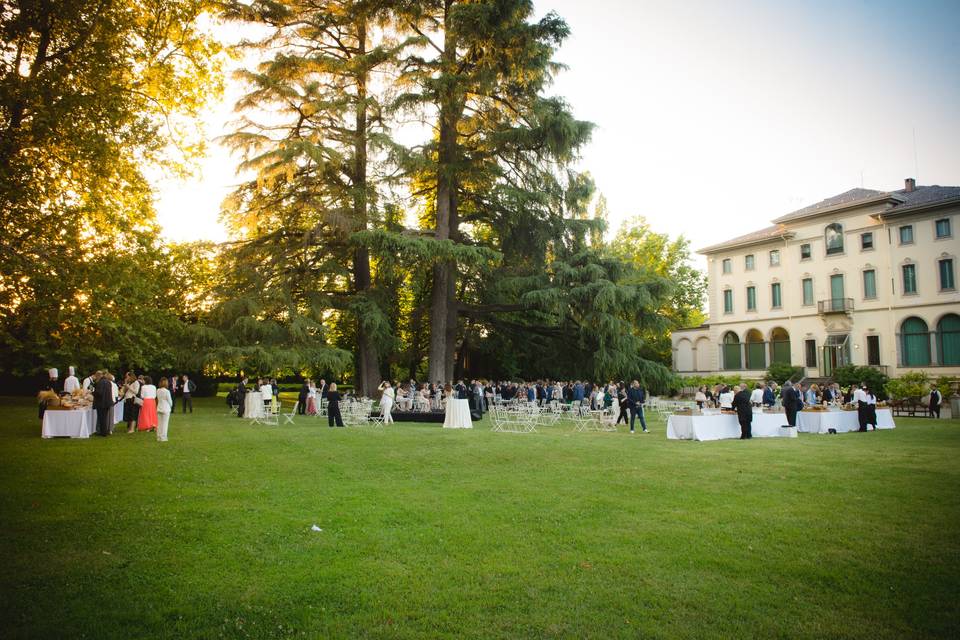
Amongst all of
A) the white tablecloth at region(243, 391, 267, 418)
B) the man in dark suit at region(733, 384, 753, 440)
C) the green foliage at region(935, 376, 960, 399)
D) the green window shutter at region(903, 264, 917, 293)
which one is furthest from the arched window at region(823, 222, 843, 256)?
the white tablecloth at region(243, 391, 267, 418)

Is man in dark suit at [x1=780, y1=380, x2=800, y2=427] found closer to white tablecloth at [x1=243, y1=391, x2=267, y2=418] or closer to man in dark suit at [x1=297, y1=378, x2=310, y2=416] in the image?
white tablecloth at [x1=243, y1=391, x2=267, y2=418]

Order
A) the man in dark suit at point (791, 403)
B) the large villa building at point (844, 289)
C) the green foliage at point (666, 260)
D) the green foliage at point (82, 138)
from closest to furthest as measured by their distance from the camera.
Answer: the green foliage at point (82, 138) < the man in dark suit at point (791, 403) < the large villa building at point (844, 289) < the green foliage at point (666, 260)

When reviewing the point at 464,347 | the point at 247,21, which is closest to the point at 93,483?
the point at 247,21

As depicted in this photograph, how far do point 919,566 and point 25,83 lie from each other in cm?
1451

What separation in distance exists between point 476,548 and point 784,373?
3709 cm

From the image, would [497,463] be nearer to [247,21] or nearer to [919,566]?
[919,566]

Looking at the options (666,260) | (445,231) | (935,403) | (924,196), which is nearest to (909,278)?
(924,196)

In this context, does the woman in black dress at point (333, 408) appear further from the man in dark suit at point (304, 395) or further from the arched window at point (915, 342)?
the arched window at point (915, 342)

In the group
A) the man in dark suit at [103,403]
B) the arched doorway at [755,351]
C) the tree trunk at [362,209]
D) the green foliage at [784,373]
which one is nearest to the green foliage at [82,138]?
the man in dark suit at [103,403]

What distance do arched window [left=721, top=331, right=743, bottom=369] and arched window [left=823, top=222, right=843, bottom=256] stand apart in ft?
29.5

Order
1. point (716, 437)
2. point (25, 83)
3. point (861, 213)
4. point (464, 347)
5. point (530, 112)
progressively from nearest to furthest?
point (25, 83) → point (716, 437) → point (530, 112) → point (464, 347) → point (861, 213)

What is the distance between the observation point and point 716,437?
15773 millimetres

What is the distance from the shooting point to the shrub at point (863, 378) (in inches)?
1245

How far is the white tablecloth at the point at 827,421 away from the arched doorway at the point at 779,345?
77.3 ft
